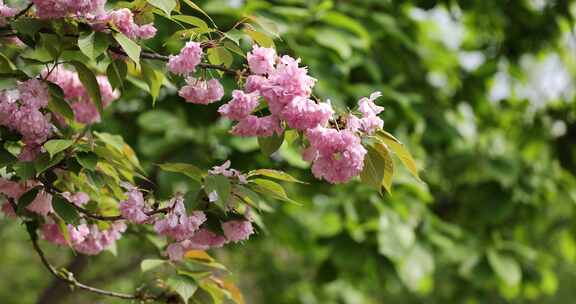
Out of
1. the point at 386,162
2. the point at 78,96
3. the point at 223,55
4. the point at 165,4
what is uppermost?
the point at 165,4

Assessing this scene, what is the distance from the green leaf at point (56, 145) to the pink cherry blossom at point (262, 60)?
41cm

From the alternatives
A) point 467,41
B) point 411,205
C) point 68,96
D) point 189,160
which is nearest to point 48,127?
point 68,96

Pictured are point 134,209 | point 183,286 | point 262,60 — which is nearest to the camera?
point 262,60

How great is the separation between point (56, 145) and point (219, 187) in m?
0.36

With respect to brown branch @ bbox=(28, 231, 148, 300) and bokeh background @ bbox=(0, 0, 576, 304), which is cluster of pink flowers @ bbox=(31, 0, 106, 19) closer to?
brown branch @ bbox=(28, 231, 148, 300)

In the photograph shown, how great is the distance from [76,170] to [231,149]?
6.58 feet

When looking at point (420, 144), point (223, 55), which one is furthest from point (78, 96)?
point (420, 144)

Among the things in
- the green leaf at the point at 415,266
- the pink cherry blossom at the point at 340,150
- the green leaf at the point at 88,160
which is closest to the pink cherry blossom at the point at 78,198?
the green leaf at the point at 88,160

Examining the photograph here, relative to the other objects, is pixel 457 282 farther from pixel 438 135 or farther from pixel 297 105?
pixel 297 105

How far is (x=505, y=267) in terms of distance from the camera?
4242mm

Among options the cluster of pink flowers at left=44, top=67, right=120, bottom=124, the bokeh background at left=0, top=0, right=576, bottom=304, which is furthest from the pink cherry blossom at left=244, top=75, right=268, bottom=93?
the bokeh background at left=0, top=0, right=576, bottom=304

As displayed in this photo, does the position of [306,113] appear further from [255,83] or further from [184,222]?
[184,222]

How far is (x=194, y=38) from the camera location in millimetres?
1861

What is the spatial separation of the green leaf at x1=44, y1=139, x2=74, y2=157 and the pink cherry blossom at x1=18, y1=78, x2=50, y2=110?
0.25ft
